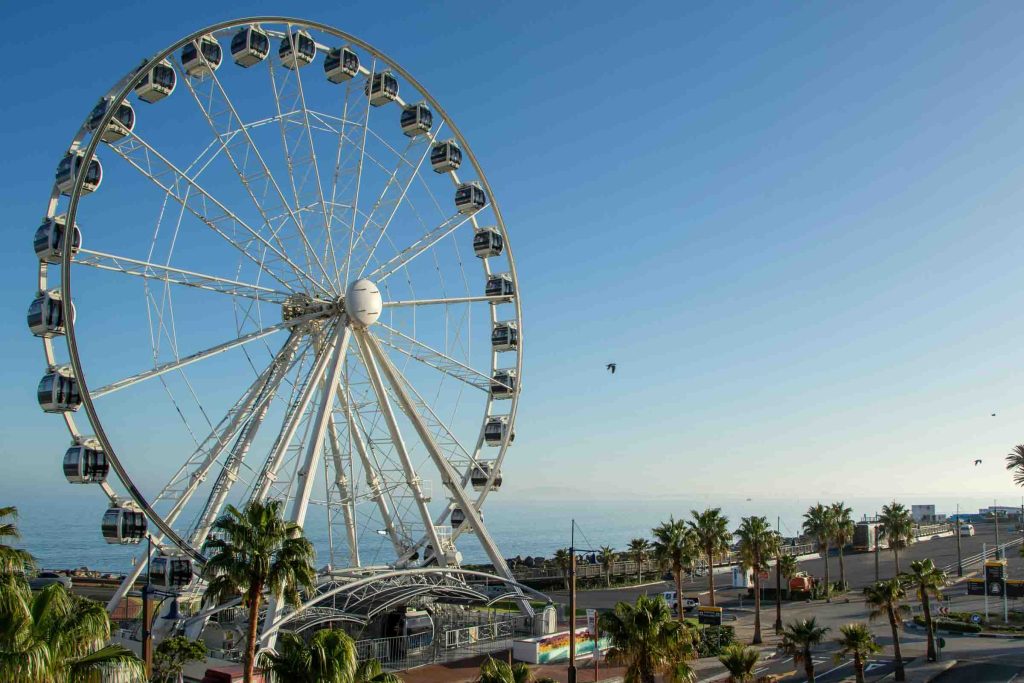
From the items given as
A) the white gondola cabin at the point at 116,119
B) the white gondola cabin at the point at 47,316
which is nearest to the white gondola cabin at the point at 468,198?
the white gondola cabin at the point at 116,119

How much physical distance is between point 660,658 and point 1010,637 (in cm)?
3187

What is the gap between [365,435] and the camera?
1684 inches

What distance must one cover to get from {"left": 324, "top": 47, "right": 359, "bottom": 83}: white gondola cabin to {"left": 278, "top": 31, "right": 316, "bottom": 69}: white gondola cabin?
1.71 metres

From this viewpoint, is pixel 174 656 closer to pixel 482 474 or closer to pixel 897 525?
pixel 482 474

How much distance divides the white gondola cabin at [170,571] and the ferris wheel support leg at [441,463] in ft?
39.2

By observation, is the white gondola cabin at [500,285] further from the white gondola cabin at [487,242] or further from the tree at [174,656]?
the tree at [174,656]

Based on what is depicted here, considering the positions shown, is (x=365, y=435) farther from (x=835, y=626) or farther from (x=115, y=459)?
(x=835, y=626)

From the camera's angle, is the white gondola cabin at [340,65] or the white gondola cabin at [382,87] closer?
the white gondola cabin at [340,65]

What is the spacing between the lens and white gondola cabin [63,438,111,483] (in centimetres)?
3184

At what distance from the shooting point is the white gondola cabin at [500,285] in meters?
47.6

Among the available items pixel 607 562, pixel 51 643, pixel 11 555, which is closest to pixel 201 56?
pixel 11 555

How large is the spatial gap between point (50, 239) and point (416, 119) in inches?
709

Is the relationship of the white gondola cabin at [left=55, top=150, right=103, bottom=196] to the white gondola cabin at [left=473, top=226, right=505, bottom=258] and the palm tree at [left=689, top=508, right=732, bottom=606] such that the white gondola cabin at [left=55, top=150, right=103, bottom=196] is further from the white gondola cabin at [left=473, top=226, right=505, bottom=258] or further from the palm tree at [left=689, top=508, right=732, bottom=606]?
the palm tree at [left=689, top=508, right=732, bottom=606]

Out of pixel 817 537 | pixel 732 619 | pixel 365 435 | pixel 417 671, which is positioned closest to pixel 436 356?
pixel 365 435
